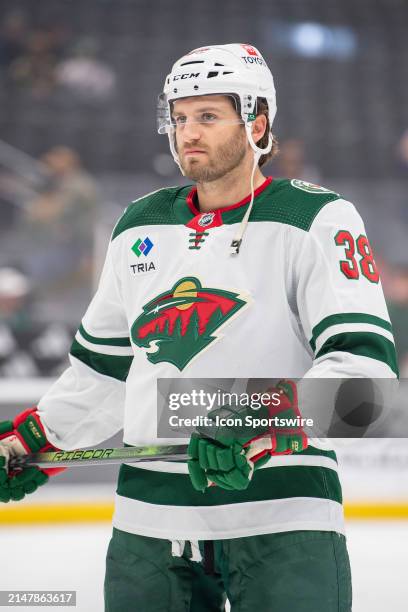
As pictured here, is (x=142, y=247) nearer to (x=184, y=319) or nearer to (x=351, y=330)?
(x=184, y=319)

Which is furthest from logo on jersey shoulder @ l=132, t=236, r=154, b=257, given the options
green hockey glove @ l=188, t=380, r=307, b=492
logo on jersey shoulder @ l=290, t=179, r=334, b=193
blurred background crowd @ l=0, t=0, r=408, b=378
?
blurred background crowd @ l=0, t=0, r=408, b=378

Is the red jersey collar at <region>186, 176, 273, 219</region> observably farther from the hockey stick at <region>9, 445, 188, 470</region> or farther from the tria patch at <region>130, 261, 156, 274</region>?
the hockey stick at <region>9, 445, 188, 470</region>

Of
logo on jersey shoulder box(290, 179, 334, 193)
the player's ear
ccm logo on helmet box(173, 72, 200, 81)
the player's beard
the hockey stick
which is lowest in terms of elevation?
the hockey stick

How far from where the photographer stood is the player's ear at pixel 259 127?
149 cm

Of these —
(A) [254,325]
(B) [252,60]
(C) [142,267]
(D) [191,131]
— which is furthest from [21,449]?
(B) [252,60]

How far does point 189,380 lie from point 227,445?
7.5 inches

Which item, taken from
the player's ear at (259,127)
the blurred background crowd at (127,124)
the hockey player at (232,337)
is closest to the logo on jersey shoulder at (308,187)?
the hockey player at (232,337)

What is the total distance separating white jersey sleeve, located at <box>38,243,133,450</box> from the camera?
5.08 feet

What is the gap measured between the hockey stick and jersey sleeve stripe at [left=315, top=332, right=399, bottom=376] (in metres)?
0.26

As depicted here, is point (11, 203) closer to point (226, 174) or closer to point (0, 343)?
point (0, 343)

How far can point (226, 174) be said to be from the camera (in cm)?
142

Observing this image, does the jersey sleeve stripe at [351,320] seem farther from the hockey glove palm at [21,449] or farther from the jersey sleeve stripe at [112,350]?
the hockey glove palm at [21,449]

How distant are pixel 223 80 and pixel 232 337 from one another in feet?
1.33

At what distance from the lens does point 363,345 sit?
1.22 m
